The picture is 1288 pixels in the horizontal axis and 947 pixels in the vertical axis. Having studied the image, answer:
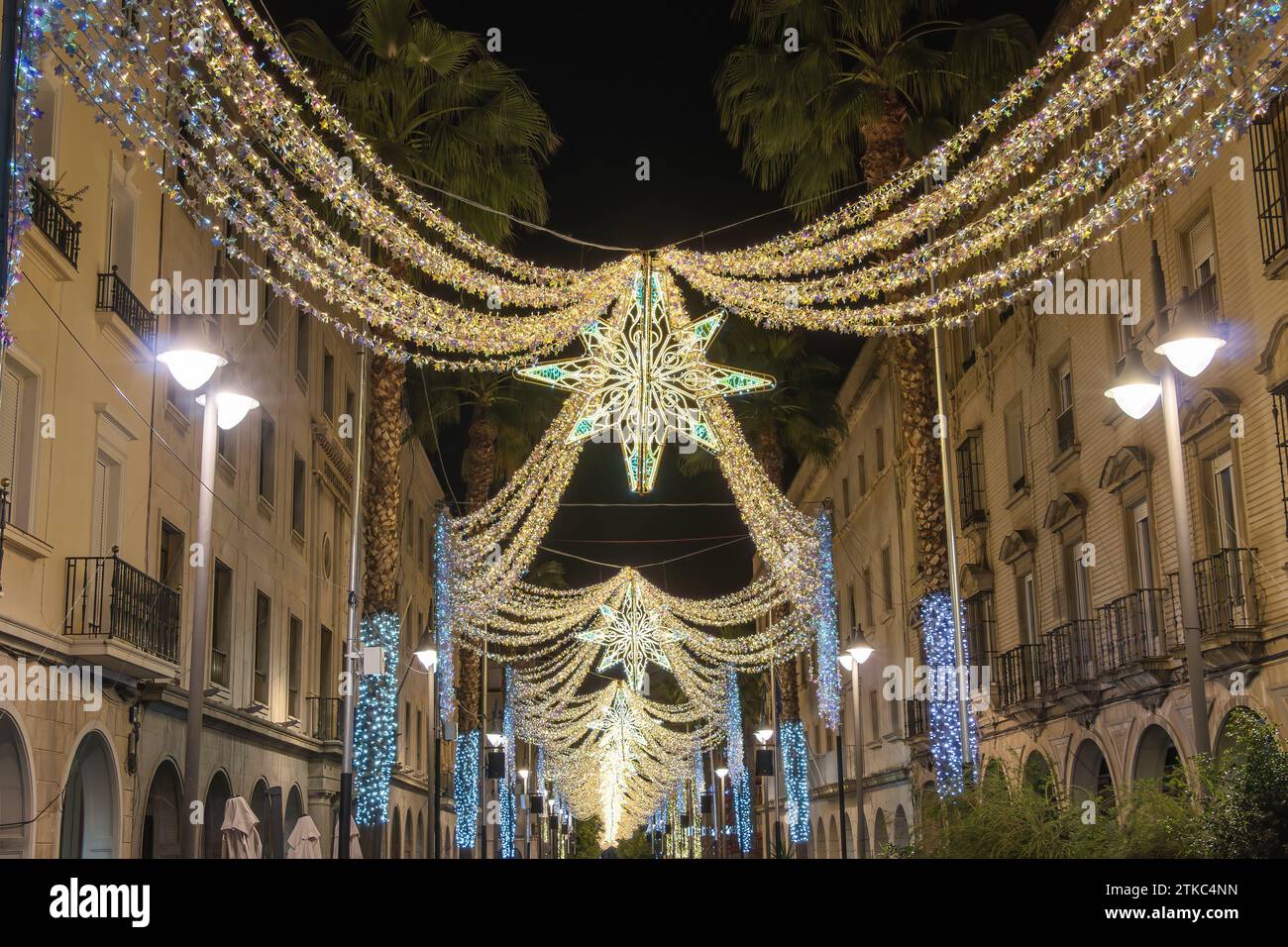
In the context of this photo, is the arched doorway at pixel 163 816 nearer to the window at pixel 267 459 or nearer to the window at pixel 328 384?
the window at pixel 267 459

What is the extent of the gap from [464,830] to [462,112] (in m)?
19.1

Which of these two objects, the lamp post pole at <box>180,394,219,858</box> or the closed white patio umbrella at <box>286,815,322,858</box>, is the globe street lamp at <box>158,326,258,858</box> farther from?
the closed white patio umbrella at <box>286,815,322,858</box>

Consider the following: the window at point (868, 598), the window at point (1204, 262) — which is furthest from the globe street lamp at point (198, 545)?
the window at point (868, 598)

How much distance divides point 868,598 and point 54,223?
31.9 meters

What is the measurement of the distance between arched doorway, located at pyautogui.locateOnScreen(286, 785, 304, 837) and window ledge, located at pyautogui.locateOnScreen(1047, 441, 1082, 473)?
17.5 m

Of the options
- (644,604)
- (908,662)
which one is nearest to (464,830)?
(644,604)

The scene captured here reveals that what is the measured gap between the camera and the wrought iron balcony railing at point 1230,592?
56.8ft

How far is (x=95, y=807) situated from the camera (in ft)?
63.4

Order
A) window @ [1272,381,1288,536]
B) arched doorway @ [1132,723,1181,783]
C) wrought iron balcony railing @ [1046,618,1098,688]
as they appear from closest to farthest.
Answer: window @ [1272,381,1288,536]
arched doorway @ [1132,723,1181,783]
wrought iron balcony railing @ [1046,618,1098,688]

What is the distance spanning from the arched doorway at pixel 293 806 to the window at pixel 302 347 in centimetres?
914

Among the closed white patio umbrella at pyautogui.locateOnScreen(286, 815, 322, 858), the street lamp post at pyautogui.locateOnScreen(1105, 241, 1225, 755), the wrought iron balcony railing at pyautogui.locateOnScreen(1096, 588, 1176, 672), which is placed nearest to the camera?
the street lamp post at pyautogui.locateOnScreen(1105, 241, 1225, 755)

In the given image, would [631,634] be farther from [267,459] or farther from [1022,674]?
[1022,674]

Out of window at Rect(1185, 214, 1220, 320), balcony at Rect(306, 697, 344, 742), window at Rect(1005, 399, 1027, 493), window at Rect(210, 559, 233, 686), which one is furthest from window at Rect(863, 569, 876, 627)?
window at Rect(1185, 214, 1220, 320)

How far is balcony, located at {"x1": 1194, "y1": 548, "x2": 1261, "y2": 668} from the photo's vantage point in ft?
56.3
